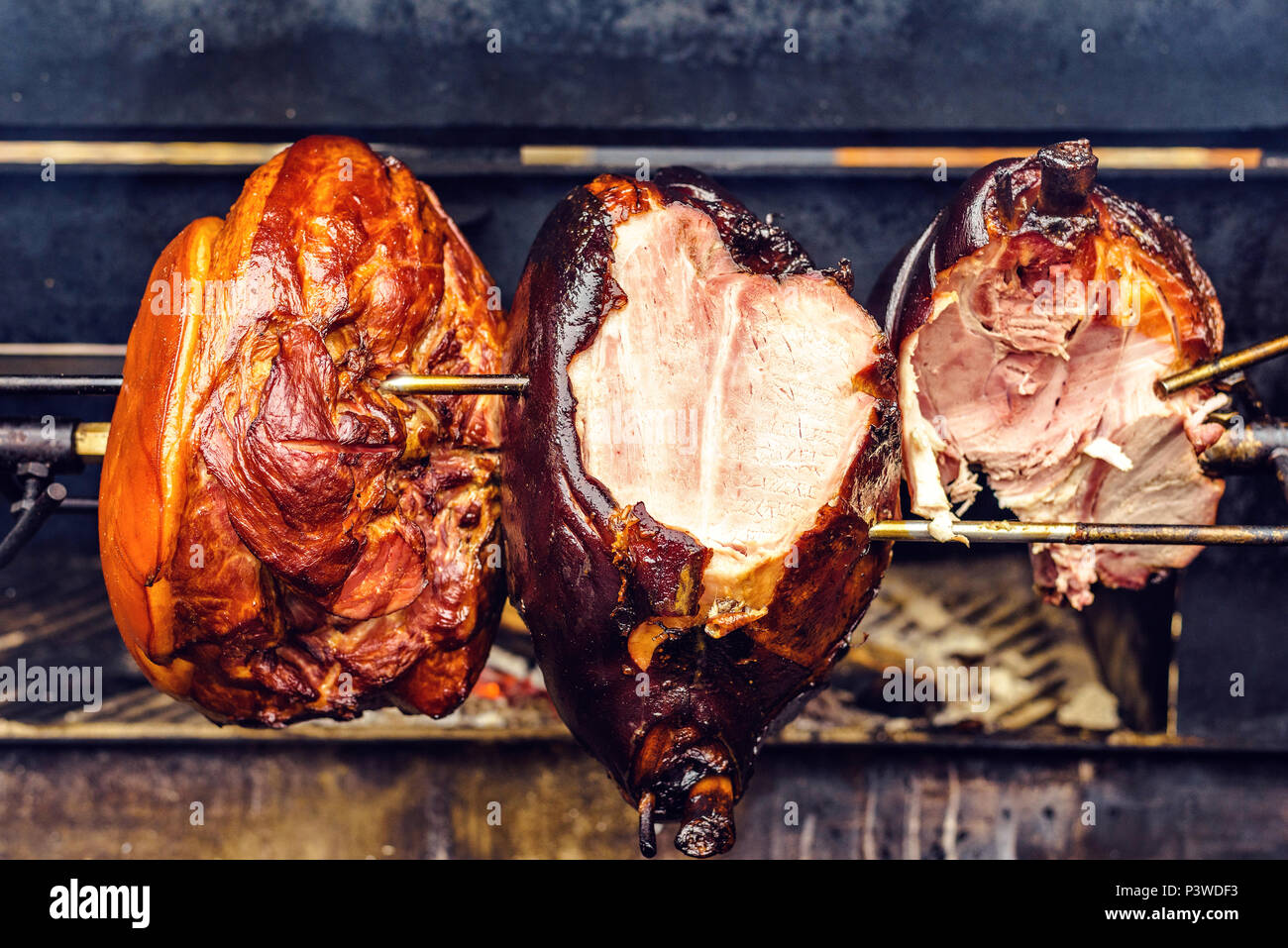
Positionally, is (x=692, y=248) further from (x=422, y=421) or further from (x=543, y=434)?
(x=422, y=421)

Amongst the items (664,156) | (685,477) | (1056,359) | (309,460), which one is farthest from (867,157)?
(309,460)

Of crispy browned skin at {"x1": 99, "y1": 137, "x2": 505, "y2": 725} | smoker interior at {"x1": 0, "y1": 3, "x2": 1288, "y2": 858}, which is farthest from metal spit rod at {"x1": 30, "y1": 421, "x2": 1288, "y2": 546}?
smoker interior at {"x1": 0, "y1": 3, "x2": 1288, "y2": 858}

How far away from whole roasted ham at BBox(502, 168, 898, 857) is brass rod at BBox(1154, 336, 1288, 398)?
2.44 ft

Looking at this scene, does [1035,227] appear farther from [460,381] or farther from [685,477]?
[460,381]

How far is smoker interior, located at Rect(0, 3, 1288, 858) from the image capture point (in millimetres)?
2820

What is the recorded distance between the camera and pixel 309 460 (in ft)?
5.70

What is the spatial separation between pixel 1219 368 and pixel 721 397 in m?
1.14

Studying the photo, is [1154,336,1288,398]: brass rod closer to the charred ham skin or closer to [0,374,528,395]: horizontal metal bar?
the charred ham skin

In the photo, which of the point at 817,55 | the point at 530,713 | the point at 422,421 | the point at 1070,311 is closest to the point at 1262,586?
the point at 1070,311

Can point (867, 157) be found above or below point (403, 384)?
above

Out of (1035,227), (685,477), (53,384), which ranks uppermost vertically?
(1035,227)

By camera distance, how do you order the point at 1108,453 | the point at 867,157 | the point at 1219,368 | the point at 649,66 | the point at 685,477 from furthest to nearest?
the point at 867,157 < the point at 649,66 < the point at 1108,453 < the point at 1219,368 < the point at 685,477

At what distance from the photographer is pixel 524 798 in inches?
124

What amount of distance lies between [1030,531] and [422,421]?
4.31 feet
